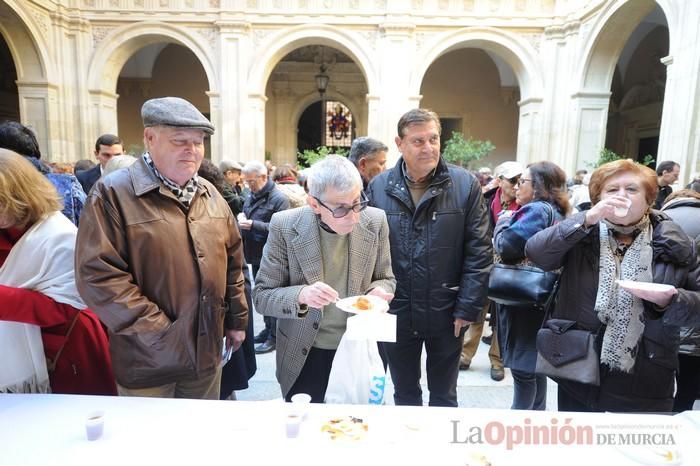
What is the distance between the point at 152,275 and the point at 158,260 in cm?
7

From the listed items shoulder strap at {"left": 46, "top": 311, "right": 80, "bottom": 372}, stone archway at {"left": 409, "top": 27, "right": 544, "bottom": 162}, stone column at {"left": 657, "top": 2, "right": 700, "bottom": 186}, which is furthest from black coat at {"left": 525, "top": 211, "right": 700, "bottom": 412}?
stone archway at {"left": 409, "top": 27, "right": 544, "bottom": 162}

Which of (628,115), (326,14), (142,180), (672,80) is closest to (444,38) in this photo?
(326,14)

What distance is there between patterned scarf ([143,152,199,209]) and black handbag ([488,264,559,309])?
188 centimetres

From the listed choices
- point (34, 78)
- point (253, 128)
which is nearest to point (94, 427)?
point (253, 128)

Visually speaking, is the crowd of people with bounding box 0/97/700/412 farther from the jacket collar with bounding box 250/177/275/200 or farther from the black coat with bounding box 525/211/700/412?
the jacket collar with bounding box 250/177/275/200

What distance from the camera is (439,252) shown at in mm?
2297

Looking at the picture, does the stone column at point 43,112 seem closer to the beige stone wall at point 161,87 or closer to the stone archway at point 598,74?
the beige stone wall at point 161,87

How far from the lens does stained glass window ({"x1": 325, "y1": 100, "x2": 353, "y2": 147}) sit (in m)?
19.8

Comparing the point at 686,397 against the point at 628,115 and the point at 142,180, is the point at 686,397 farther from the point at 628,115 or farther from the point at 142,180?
the point at 628,115

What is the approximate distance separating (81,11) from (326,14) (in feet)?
23.4

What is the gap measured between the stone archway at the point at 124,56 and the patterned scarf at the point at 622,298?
12.0 m

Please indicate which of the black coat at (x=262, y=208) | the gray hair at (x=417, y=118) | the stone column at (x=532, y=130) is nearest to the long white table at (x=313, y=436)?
the gray hair at (x=417, y=118)

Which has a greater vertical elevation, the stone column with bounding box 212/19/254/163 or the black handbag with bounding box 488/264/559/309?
the stone column with bounding box 212/19/254/163

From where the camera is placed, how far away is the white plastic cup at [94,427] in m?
1.35
